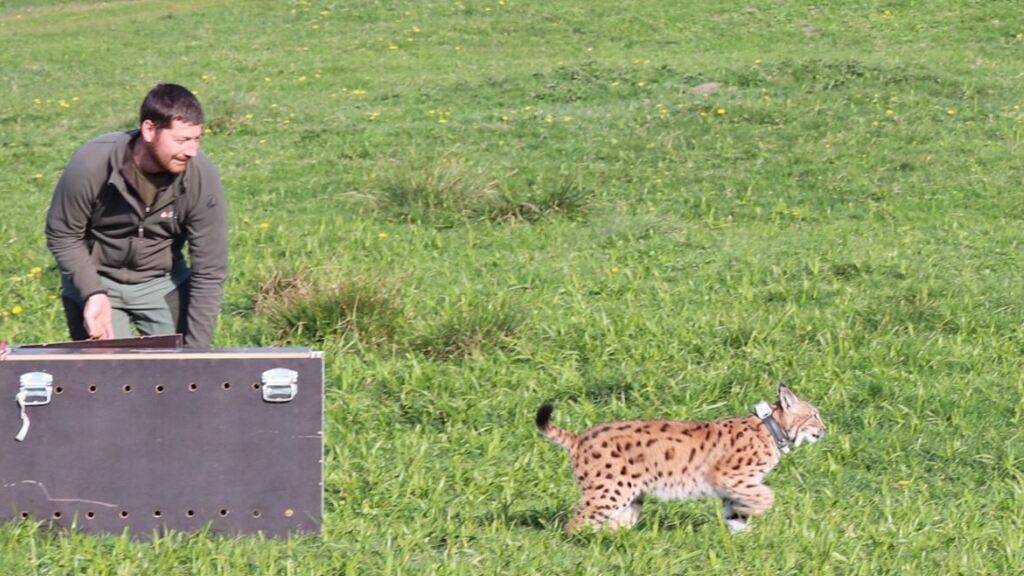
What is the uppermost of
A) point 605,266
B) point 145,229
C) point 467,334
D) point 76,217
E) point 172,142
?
point 172,142

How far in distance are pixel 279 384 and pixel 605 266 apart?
501 centimetres

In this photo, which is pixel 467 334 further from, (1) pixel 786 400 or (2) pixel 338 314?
(1) pixel 786 400

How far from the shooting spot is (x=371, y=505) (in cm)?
582

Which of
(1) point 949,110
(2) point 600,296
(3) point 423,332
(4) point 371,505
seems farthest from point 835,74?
(4) point 371,505

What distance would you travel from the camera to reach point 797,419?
601cm

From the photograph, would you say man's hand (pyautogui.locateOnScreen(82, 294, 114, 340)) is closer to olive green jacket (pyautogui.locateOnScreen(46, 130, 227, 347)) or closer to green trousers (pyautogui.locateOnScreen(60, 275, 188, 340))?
olive green jacket (pyautogui.locateOnScreen(46, 130, 227, 347))

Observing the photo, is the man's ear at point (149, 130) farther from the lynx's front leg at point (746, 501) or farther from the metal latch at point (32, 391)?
the lynx's front leg at point (746, 501)

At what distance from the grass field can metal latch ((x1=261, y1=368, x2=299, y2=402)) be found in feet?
1.72

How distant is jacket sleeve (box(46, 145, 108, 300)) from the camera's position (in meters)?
→ 5.45

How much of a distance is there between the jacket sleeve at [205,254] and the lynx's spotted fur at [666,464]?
1434 millimetres

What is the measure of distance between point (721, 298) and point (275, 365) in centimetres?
457

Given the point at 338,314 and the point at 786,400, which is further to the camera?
the point at 338,314

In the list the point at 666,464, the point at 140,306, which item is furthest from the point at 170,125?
the point at 666,464

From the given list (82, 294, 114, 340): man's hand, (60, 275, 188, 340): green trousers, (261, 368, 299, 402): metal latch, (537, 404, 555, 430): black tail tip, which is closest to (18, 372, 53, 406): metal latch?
(82, 294, 114, 340): man's hand
